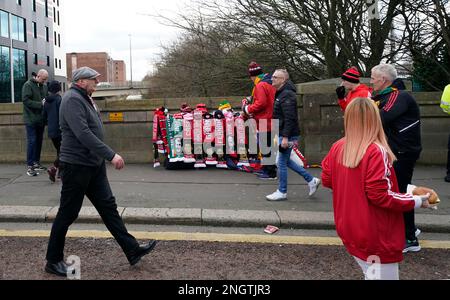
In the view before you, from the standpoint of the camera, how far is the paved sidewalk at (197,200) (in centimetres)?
539

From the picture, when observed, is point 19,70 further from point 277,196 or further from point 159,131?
point 277,196

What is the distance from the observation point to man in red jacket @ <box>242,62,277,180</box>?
7.55 metres

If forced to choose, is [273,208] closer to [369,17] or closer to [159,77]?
[369,17]

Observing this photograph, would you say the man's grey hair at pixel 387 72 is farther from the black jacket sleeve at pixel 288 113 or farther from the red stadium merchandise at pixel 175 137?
the red stadium merchandise at pixel 175 137

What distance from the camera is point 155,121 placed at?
8609 millimetres

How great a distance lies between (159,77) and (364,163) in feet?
66.6

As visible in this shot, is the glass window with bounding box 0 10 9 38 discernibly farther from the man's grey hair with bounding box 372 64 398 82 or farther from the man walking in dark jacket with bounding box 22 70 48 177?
the man's grey hair with bounding box 372 64 398 82

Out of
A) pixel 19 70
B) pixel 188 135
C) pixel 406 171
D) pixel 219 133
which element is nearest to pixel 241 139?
pixel 219 133

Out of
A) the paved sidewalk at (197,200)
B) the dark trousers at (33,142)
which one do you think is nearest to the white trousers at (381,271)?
the paved sidewalk at (197,200)

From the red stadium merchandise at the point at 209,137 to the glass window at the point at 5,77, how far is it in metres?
49.2

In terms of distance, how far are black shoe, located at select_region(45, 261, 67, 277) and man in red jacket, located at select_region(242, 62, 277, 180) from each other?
14.6 feet

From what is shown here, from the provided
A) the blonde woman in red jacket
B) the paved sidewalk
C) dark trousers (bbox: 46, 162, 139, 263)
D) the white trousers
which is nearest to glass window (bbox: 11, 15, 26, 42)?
the paved sidewalk

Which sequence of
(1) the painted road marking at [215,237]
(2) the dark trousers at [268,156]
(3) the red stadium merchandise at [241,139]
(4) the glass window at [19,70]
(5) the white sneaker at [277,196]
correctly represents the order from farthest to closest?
(4) the glass window at [19,70], (3) the red stadium merchandise at [241,139], (2) the dark trousers at [268,156], (5) the white sneaker at [277,196], (1) the painted road marking at [215,237]

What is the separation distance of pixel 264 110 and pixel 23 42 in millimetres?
59512
